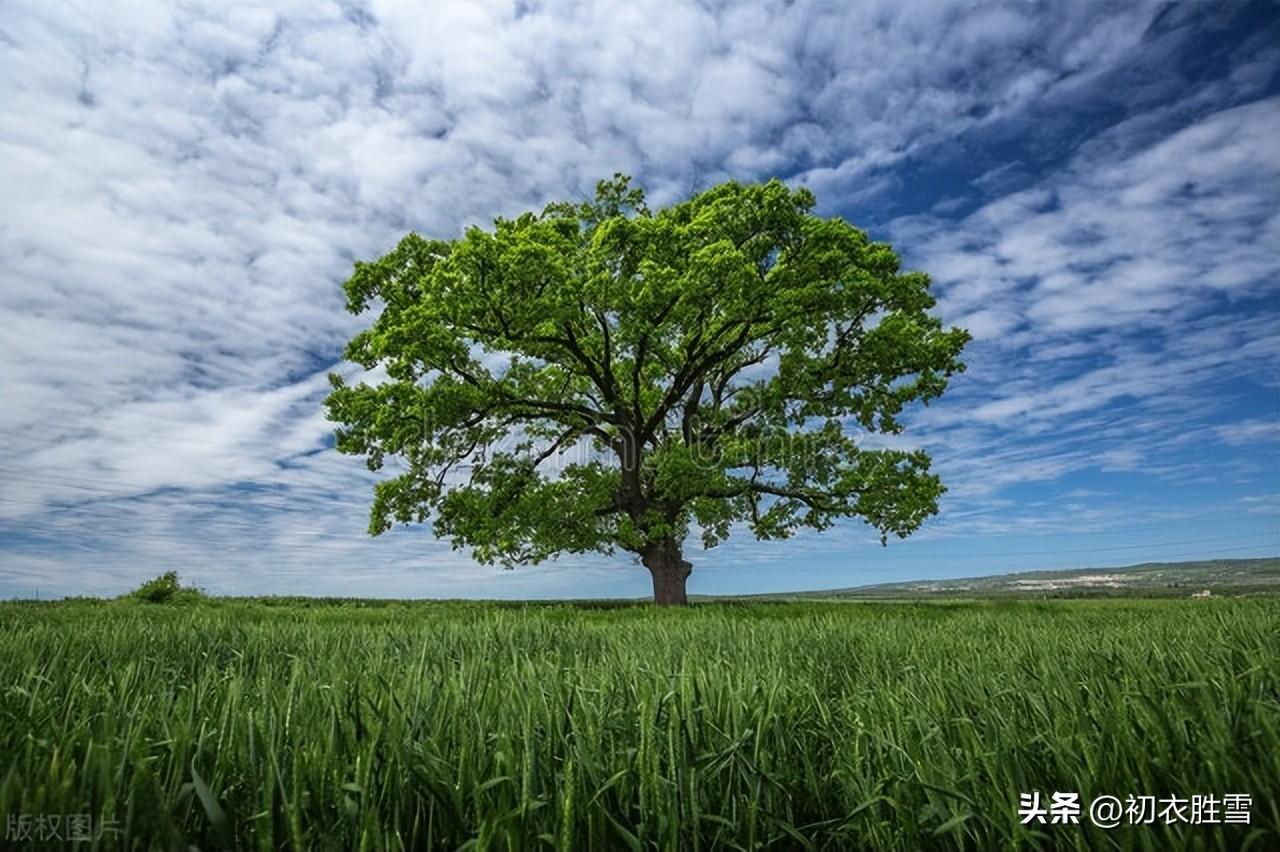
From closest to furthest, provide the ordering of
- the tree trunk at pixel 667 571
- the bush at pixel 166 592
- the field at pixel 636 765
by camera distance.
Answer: the field at pixel 636 765 → the bush at pixel 166 592 → the tree trunk at pixel 667 571

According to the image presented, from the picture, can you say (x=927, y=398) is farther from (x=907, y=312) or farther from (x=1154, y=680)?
(x=1154, y=680)

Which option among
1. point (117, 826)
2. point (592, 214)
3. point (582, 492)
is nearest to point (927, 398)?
point (582, 492)

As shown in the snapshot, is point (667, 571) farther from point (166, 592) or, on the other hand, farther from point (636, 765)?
point (636, 765)

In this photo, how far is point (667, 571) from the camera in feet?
74.2

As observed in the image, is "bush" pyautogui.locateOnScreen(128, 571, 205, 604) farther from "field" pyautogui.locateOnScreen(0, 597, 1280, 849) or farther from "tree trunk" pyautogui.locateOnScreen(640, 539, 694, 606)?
"field" pyautogui.locateOnScreen(0, 597, 1280, 849)

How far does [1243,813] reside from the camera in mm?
1604

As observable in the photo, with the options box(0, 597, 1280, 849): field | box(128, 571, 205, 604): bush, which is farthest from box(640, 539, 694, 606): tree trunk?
box(0, 597, 1280, 849): field

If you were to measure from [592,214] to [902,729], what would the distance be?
24.4 metres

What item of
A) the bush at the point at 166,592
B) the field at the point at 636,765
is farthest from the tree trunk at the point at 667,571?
the field at the point at 636,765

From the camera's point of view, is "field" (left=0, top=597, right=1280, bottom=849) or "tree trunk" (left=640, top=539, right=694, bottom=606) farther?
"tree trunk" (left=640, top=539, right=694, bottom=606)

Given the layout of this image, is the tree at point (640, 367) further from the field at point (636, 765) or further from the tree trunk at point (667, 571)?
the field at point (636, 765)

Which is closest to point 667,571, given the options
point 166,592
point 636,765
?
point 166,592

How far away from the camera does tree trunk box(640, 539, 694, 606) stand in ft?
73.8

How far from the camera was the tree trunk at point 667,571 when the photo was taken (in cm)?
2248
